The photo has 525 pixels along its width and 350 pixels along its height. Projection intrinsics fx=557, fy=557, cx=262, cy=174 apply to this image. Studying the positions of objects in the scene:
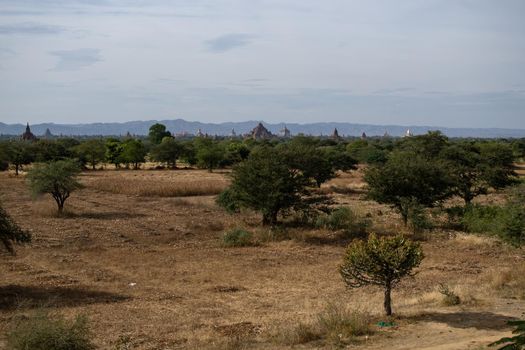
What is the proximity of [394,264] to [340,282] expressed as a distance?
590 cm

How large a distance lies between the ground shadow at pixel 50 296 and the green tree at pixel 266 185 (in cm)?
1386

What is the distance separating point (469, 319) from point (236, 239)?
578 inches

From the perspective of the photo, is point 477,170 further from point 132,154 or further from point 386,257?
point 132,154

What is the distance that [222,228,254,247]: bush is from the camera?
88.8 feet

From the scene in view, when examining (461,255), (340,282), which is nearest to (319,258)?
(340,282)

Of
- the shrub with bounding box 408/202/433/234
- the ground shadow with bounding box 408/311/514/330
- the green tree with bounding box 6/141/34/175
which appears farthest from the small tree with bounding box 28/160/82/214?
the green tree with bounding box 6/141/34/175

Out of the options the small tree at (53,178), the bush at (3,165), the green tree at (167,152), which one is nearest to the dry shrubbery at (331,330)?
the small tree at (53,178)

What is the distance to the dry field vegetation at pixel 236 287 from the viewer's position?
1299cm

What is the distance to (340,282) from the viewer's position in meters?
19.8

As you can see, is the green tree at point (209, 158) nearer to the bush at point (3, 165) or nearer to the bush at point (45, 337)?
the bush at point (3, 165)

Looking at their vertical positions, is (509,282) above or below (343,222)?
below

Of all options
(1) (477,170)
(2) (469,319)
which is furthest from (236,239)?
(1) (477,170)

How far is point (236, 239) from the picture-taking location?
27281 millimetres

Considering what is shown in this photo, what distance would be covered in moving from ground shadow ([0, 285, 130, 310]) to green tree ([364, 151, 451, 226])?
18.7 metres
